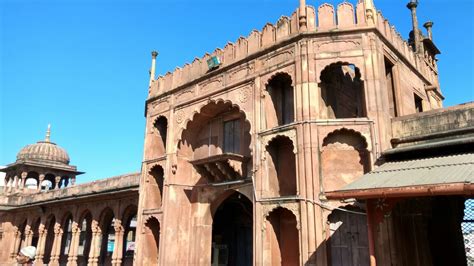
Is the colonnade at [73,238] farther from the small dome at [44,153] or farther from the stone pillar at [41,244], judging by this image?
the small dome at [44,153]

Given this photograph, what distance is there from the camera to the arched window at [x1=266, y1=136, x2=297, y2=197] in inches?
520

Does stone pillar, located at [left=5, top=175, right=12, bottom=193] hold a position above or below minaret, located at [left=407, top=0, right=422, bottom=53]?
below

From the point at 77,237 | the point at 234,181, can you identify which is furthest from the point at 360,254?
the point at 77,237

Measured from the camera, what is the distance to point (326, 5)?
13305 millimetres

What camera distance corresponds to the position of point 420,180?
8117mm

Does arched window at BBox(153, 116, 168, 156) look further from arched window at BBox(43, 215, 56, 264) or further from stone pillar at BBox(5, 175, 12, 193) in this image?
Answer: stone pillar at BBox(5, 175, 12, 193)

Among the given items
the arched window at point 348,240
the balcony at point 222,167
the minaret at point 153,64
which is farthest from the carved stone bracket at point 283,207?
the minaret at point 153,64

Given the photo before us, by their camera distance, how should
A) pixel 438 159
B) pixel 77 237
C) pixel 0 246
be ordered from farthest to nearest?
pixel 0 246 < pixel 77 237 < pixel 438 159

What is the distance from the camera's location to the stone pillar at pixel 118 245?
2197 centimetres

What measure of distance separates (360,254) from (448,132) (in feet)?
13.6

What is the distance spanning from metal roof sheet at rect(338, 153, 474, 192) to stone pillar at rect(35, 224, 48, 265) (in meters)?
25.7

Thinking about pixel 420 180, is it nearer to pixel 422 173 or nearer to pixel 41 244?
pixel 422 173

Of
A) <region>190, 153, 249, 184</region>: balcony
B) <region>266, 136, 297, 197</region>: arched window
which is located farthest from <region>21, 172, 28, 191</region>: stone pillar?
<region>266, 136, 297, 197</region>: arched window

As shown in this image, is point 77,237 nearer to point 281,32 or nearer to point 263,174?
point 263,174
